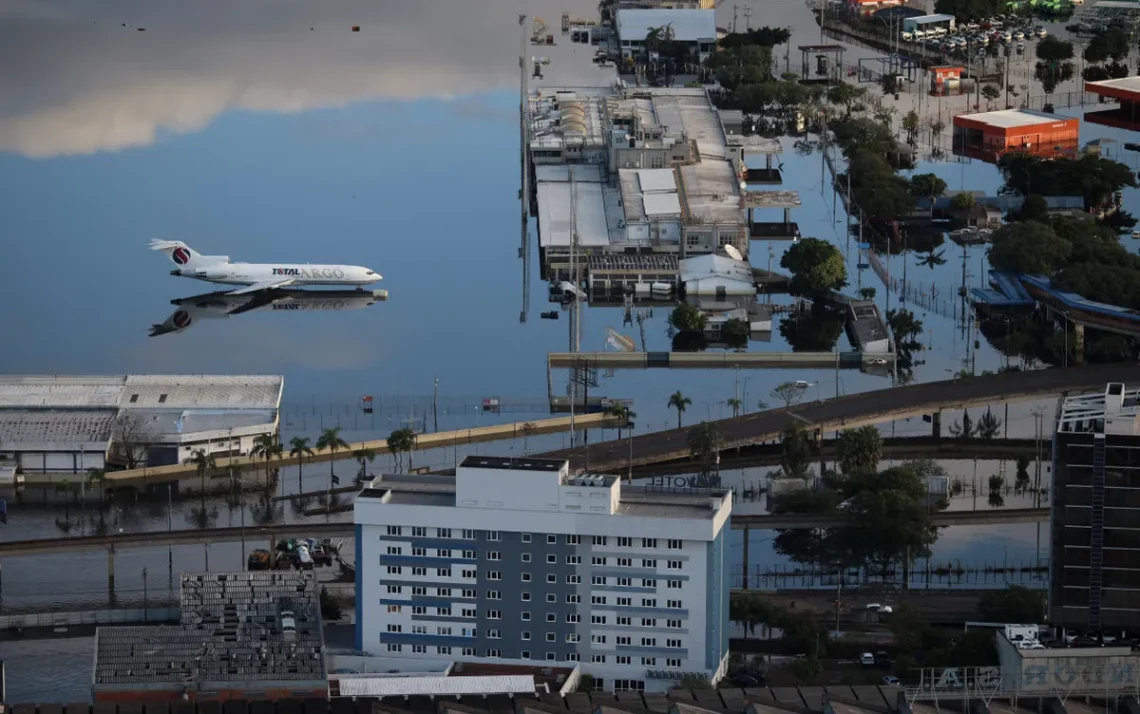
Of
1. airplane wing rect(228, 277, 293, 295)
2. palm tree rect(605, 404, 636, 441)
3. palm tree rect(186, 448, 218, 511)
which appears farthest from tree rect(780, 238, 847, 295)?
palm tree rect(186, 448, 218, 511)

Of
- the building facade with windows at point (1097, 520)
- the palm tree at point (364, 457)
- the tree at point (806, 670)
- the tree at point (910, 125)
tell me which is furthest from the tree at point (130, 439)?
the tree at point (910, 125)

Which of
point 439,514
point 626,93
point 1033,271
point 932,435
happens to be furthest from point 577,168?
point 439,514

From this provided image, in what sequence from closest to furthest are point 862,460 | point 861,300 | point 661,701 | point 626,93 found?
point 661,701 < point 862,460 < point 861,300 < point 626,93

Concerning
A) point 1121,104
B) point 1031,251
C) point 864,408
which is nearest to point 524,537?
point 864,408

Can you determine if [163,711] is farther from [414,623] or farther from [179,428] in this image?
[179,428]

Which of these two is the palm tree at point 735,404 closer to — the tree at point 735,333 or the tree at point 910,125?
the tree at point 735,333

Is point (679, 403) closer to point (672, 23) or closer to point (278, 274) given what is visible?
point (278, 274)

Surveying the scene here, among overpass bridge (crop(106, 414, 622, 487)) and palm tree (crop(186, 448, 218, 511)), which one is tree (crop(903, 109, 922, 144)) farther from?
palm tree (crop(186, 448, 218, 511))
